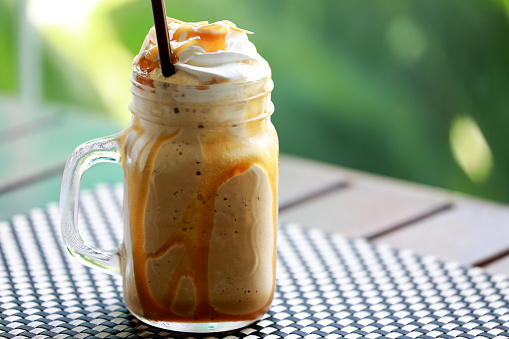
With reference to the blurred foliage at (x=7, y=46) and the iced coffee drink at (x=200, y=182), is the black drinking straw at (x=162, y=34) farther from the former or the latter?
Answer: the blurred foliage at (x=7, y=46)

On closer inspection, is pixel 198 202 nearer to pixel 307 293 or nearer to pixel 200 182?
pixel 200 182

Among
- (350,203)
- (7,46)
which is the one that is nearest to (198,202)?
(350,203)

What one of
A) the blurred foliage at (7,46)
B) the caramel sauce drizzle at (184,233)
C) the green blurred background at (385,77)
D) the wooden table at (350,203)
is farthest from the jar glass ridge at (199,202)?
the blurred foliage at (7,46)

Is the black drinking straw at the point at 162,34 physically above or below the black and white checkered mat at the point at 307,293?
above

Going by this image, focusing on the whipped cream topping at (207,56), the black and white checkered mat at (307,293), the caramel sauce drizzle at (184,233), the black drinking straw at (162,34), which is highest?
the black drinking straw at (162,34)

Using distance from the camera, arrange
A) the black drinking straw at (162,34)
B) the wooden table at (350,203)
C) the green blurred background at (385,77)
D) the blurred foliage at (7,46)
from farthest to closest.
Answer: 1. the blurred foliage at (7,46)
2. the green blurred background at (385,77)
3. the wooden table at (350,203)
4. the black drinking straw at (162,34)

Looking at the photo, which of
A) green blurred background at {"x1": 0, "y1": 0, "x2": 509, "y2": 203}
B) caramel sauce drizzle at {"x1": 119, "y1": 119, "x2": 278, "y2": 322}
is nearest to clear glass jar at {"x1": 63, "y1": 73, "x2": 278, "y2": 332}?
caramel sauce drizzle at {"x1": 119, "y1": 119, "x2": 278, "y2": 322}
